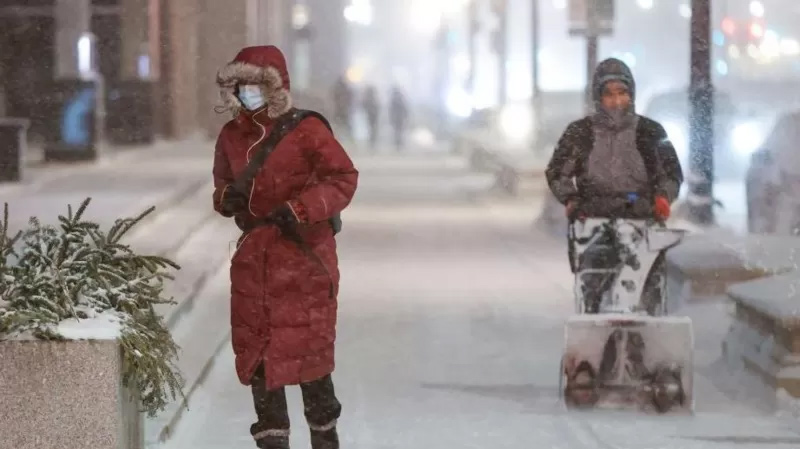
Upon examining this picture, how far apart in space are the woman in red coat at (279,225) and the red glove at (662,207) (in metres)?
2.31

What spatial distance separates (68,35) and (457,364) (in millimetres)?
18387

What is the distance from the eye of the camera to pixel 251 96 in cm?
573

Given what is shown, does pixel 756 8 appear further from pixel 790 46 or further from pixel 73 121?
pixel 73 121

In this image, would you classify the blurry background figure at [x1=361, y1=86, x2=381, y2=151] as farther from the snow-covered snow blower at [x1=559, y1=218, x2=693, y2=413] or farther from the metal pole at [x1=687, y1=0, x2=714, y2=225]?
the snow-covered snow blower at [x1=559, y1=218, x2=693, y2=413]

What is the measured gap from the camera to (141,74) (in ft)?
119

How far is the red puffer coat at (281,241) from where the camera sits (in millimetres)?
5727

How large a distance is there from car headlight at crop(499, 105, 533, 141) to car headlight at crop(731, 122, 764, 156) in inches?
285

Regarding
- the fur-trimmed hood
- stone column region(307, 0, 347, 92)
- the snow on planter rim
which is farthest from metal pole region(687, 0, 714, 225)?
stone column region(307, 0, 347, 92)

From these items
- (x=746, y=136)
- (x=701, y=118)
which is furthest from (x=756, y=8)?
(x=701, y=118)

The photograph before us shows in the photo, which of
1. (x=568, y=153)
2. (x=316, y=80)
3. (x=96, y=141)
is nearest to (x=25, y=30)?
(x=96, y=141)

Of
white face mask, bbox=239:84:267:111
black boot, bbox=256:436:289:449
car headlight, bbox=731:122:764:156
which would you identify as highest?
white face mask, bbox=239:84:267:111

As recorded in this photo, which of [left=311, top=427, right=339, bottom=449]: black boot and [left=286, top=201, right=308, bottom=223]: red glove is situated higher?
[left=286, top=201, right=308, bottom=223]: red glove

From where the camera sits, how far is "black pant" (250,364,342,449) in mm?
5930

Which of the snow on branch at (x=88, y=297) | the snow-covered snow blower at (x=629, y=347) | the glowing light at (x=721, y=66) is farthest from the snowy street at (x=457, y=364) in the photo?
the glowing light at (x=721, y=66)
